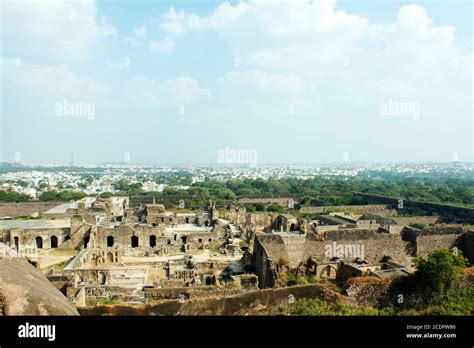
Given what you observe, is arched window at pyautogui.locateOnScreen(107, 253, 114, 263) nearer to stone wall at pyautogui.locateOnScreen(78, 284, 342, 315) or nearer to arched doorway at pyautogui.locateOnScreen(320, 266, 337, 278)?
arched doorway at pyautogui.locateOnScreen(320, 266, 337, 278)

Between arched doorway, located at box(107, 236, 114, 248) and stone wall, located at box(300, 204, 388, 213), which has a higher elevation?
arched doorway, located at box(107, 236, 114, 248)

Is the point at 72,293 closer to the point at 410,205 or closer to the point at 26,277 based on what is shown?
the point at 26,277

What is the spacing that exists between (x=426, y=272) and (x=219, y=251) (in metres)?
15.4

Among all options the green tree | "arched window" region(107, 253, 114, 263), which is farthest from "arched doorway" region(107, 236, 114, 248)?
the green tree

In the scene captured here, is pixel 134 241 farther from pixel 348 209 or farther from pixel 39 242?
pixel 348 209

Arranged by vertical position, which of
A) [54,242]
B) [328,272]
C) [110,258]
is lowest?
[110,258]

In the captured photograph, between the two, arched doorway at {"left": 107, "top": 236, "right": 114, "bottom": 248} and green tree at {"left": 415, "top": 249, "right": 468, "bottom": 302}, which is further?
arched doorway at {"left": 107, "top": 236, "right": 114, "bottom": 248}

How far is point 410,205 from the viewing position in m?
54.8

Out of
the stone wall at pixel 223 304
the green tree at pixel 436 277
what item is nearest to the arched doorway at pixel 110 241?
the stone wall at pixel 223 304

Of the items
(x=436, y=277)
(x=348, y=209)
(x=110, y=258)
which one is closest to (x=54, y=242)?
(x=110, y=258)

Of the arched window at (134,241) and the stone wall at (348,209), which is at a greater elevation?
the arched window at (134,241)

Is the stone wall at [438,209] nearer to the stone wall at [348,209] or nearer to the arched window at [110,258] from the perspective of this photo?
the stone wall at [348,209]
